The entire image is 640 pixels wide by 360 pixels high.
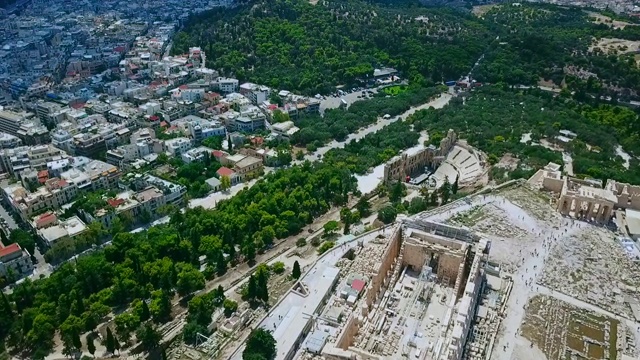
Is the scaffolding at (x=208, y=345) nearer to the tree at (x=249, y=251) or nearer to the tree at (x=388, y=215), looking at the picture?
the tree at (x=249, y=251)

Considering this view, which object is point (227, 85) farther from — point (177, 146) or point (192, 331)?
point (192, 331)

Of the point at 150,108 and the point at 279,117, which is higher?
the point at 279,117

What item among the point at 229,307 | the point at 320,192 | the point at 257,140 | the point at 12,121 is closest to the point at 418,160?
the point at 320,192

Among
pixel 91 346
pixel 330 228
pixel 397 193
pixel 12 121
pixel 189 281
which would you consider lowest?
pixel 91 346

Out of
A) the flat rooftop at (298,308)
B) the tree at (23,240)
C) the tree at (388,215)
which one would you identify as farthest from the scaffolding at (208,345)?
the tree at (23,240)

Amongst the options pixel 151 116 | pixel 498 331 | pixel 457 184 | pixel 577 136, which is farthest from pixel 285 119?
pixel 498 331
